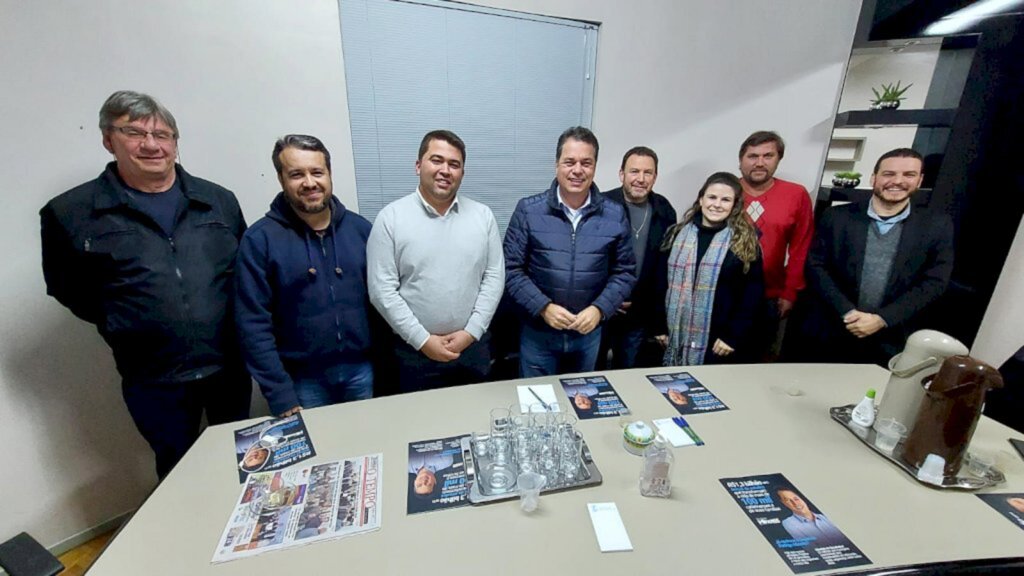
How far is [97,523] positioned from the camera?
72.9 inches

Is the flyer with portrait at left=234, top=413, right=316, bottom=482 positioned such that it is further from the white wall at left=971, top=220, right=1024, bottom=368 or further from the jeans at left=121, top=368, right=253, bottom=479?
the white wall at left=971, top=220, right=1024, bottom=368

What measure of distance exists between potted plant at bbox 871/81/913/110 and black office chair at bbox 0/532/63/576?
4121 mm

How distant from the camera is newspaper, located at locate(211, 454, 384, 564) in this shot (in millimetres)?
894

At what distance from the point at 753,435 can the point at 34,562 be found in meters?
1.77

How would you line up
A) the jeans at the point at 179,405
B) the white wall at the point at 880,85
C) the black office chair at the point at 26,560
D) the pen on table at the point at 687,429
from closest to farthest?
the black office chair at the point at 26,560 < the pen on table at the point at 687,429 < the jeans at the point at 179,405 < the white wall at the point at 880,85

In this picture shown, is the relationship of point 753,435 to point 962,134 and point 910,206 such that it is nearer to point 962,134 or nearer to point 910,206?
point 910,206

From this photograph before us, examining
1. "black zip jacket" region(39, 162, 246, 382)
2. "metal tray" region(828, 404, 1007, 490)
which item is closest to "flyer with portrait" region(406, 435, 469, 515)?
"black zip jacket" region(39, 162, 246, 382)

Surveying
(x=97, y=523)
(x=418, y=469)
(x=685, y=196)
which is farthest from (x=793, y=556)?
(x=97, y=523)

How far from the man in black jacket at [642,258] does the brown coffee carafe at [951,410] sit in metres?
1.06

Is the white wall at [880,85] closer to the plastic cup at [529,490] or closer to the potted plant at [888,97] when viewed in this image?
the potted plant at [888,97]

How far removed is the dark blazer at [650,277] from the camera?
2.16 meters

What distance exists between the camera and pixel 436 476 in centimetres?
107

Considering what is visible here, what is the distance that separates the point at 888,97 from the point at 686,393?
104 inches

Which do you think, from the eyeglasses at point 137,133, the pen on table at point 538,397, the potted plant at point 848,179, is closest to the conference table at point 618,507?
the pen on table at point 538,397
